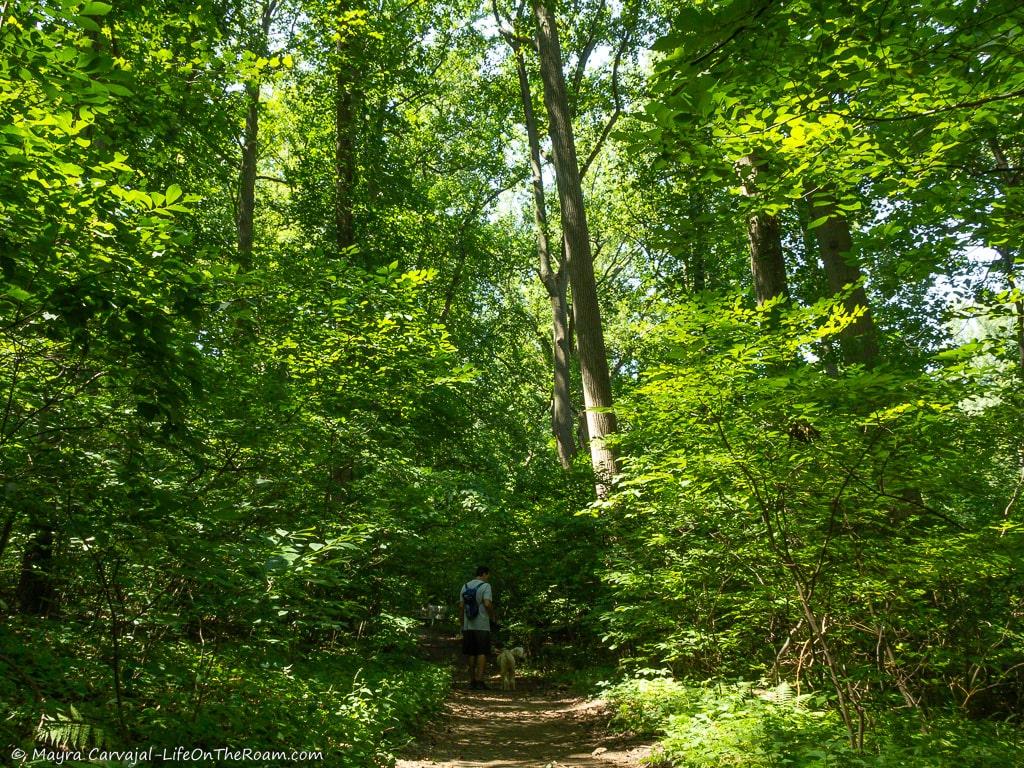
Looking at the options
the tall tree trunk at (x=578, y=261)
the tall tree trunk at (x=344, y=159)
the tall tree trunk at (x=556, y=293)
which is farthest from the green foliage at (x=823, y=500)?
the tall tree trunk at (x=556, y=293)

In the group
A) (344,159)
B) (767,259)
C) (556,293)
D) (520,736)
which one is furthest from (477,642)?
(556,293)

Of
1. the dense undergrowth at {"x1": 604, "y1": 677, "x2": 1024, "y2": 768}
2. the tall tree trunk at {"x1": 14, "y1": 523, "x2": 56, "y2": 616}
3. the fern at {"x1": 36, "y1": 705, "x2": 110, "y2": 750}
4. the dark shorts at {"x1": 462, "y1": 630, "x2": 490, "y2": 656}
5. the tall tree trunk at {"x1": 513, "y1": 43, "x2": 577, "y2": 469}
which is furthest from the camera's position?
the tall tree trunk at {"x1": 513, "y1": 43, "x2": 577, "y2": 469}

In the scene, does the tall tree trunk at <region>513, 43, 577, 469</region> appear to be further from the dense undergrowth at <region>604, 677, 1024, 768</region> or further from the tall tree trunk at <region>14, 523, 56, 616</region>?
the tall tree trunk at <region>14, 523, 56, 616</region>

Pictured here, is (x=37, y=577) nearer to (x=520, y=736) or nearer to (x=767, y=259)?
(x=520, y=736)

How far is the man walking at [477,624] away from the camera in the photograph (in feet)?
34.3

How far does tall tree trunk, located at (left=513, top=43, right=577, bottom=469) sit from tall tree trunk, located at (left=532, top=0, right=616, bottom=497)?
4.05 metres

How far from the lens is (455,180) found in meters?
22.8

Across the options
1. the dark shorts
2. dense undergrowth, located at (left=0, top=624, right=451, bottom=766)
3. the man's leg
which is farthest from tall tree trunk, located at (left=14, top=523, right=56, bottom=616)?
the man's leg

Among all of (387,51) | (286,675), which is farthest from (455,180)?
(286,675)

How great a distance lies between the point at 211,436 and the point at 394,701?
338cm

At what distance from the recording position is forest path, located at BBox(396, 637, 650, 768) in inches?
229

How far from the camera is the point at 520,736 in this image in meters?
7.16

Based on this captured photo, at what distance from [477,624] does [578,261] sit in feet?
21.2

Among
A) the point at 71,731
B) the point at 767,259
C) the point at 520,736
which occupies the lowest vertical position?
the point at 520,736
